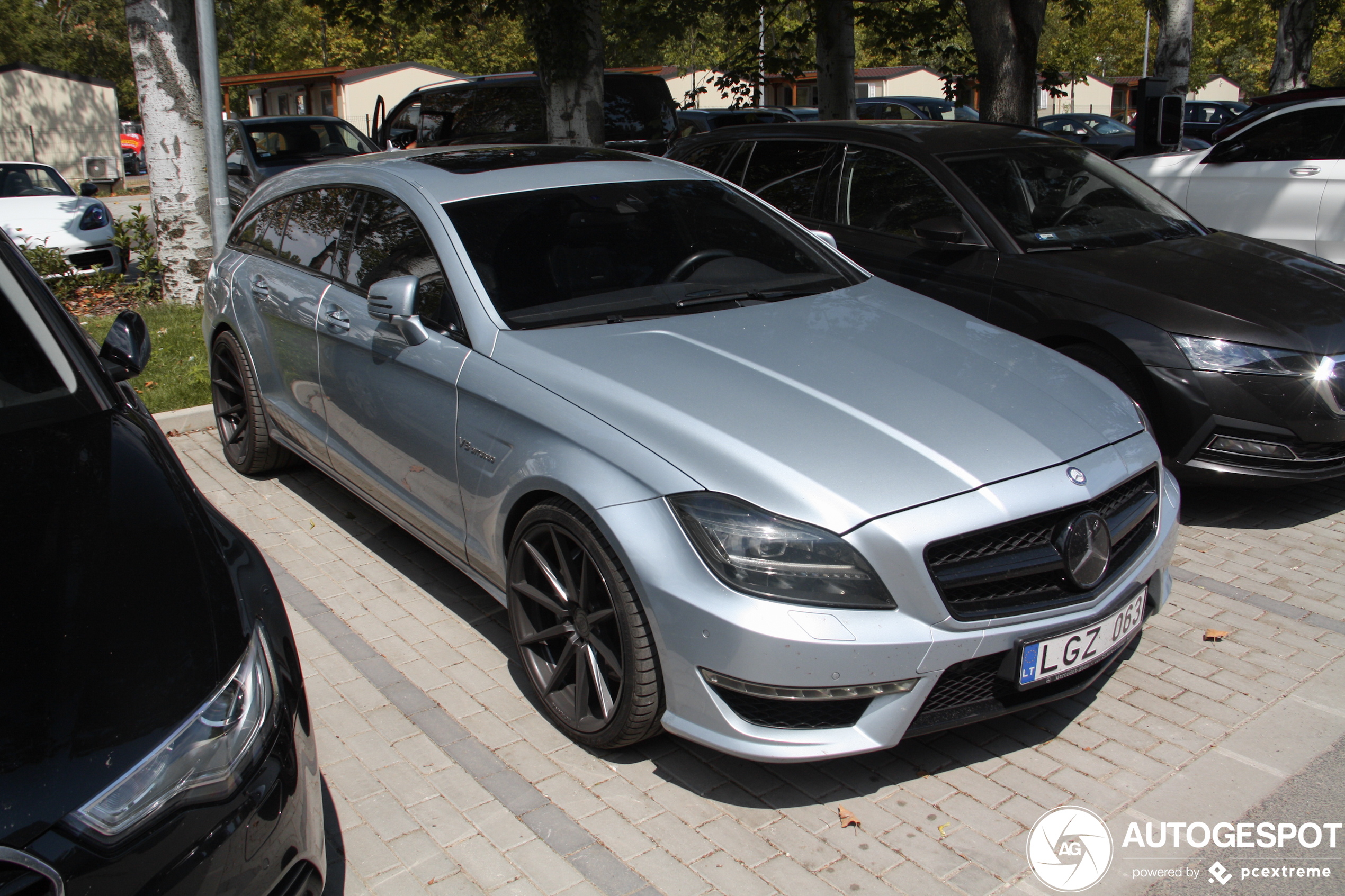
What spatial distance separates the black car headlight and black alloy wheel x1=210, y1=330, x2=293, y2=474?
630cm

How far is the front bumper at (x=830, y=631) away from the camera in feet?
8.84

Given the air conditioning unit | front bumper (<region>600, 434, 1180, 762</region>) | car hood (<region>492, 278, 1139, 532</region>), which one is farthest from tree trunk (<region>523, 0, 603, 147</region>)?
the air conditioning unit

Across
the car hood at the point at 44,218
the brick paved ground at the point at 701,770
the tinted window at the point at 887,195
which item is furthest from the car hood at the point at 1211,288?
the car hood at the point at 44,218

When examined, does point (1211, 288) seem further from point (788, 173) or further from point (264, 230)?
point (264, 230)

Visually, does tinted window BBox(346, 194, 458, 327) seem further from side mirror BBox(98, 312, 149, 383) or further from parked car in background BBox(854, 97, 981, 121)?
parked car in background BBox(854, 97, 981, 121)

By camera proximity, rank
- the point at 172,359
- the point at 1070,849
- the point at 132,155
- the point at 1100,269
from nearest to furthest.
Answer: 1. the point at 1070,849
2. the point at 1100,269
3. the point at 172,359
4. the point at 132,155

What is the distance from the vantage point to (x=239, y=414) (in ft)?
18.6

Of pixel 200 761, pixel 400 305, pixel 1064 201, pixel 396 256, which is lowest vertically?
pixel 200 761

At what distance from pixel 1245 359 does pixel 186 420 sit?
5.78 m

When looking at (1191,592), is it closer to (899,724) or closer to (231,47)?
(899,724)

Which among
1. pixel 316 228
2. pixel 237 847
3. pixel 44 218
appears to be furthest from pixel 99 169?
pixel 237 847

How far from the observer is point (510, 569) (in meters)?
3.43

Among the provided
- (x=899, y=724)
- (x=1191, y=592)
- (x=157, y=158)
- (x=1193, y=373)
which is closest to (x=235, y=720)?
(x=899, y=724)

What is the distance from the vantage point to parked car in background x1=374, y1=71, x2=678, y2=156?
13078 mm
